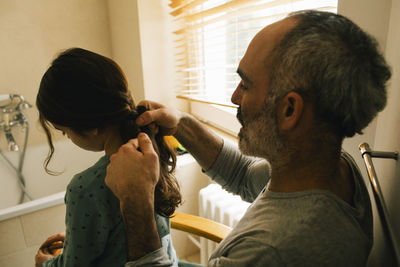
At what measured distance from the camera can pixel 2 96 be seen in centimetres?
204

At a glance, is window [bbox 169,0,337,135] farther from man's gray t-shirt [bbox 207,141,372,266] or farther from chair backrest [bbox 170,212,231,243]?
man's gray t-shirt [bbox 207,141,372,266]

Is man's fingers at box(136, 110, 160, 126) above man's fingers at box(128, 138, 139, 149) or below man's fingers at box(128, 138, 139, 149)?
above

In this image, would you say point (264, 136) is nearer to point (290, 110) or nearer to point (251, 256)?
point (290, 110)

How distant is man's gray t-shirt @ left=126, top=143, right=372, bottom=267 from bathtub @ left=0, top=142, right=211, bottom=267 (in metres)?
0.49

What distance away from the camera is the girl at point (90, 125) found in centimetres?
69

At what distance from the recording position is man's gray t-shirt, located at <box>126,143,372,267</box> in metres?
0.49

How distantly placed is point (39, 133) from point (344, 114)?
234 centimetres

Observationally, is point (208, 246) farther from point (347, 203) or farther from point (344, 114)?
point (344, 114)

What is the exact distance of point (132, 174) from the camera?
2.16 feet

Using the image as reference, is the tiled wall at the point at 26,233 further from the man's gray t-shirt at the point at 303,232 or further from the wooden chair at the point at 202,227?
the man's gray t-shirt at the point at 303,232

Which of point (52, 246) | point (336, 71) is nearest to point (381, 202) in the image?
point (336, 71)

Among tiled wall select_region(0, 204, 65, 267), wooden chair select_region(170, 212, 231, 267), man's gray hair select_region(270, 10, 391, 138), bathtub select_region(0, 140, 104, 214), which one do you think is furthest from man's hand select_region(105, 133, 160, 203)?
bathtub select_region(0, 140, 104, 214)

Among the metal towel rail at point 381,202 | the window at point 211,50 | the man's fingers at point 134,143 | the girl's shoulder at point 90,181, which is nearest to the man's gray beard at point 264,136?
the metal towel rail at point 381,202

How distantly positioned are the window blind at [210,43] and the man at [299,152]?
0.78 m
